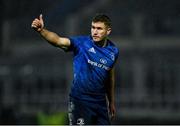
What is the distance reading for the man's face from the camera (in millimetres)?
6352

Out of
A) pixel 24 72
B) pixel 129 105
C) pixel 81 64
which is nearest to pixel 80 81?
pixel 81 64

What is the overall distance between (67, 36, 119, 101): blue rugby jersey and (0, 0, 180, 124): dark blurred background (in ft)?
115

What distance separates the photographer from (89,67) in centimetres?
647

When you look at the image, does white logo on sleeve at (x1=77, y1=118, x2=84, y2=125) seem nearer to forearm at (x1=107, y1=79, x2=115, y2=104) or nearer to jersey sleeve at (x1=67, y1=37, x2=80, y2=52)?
forearm at (x1=107, y1=79, x2=115, y2=104)

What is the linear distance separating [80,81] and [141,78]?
39627 millimetres

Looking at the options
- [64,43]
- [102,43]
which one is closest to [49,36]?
[64,43]

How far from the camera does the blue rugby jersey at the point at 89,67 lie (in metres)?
6.46

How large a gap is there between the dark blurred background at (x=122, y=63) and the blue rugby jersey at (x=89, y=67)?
35.2 metres

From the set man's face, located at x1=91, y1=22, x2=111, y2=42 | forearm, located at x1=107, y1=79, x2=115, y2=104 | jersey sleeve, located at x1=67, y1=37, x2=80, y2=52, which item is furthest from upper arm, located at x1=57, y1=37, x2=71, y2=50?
forearm, located at x1=107, y1=79, x2=115, y2=104

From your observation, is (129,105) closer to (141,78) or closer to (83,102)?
(141,78)

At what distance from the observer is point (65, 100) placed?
4388 cm

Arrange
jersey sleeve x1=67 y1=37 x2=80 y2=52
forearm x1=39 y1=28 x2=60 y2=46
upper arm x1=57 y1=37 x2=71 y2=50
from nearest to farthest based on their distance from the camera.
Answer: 1. forearm x1=39 y1=28 x2=60 y2=46
2. upper arm x1=57 y1=37 x2=71 y2=50
3. jersey sleeve x1=67 y1=37 x2=80 y2=52

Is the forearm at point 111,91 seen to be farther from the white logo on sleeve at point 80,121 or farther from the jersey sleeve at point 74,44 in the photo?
the jersey sleeve at point 74,44

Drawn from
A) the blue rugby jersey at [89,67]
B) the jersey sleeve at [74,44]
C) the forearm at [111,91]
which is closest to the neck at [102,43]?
the blue rugby jersey at [89,67]
